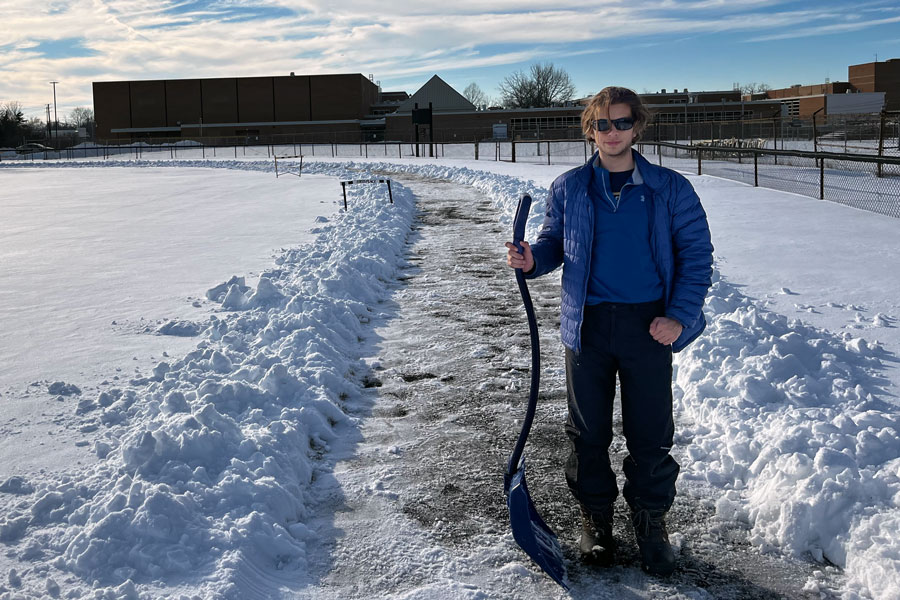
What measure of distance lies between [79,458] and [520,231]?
2.89 metres

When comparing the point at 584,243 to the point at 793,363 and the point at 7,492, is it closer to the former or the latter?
the point at 793,363

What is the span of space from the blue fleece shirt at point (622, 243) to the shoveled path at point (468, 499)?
3.85 ft

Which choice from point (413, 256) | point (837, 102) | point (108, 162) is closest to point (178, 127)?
point (108, 162)

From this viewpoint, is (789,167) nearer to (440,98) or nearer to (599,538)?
(599,538)

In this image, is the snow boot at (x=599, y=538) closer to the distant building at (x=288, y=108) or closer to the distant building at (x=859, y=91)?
the distant building at (x=288, y=108)

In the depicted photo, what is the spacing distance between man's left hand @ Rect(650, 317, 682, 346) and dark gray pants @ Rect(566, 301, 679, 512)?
9 cm

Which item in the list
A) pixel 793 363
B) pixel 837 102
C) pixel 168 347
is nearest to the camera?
pixel 793 363

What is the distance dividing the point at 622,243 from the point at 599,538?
125 cm

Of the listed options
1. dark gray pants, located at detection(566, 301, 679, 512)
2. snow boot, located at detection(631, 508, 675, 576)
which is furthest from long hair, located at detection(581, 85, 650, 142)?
snow boot, located at detection(631, 508, 675, 576)

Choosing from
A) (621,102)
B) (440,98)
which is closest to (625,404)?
(621,102)

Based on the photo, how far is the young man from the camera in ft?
10.7

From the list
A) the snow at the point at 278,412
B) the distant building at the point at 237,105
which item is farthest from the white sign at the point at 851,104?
the snow at the point at 278,412

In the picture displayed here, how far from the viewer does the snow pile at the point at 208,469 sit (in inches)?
135

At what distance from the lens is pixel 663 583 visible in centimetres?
339
